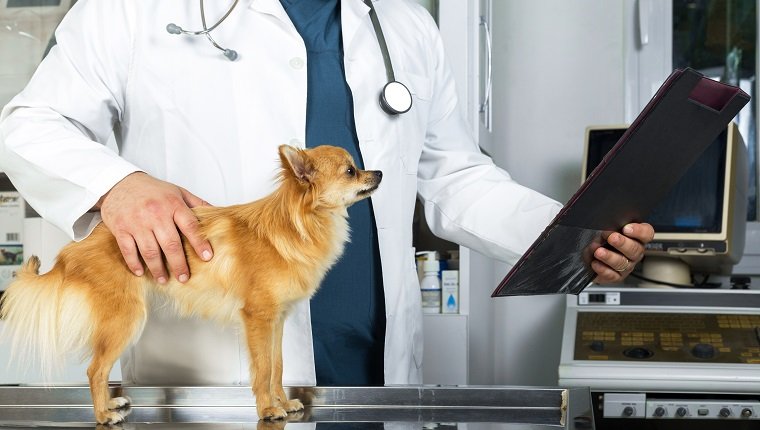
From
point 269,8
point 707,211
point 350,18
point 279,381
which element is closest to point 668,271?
point 707,211

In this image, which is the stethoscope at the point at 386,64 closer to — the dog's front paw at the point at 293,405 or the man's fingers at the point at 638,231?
the man's fingers at the point at 638,231

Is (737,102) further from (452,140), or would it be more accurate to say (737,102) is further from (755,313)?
(755,313)

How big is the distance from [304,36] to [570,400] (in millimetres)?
652

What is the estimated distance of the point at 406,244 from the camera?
126cm

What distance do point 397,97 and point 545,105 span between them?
54.7 inches

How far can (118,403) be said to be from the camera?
0.82m

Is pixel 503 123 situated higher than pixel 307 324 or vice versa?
pixel 503 123

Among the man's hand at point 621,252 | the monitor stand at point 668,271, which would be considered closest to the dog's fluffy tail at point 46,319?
the man's hand at point 621,252

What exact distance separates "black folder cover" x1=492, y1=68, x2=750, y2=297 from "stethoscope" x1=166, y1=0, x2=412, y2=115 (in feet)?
1.17

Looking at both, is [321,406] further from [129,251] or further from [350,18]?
[350,18]

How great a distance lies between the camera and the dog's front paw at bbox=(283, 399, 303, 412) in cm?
82

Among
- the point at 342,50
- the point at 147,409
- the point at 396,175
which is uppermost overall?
the point at 342,50

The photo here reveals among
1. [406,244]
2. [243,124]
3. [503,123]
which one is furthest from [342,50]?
[503,123]

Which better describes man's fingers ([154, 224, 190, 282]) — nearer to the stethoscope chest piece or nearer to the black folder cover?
the black folder cover
